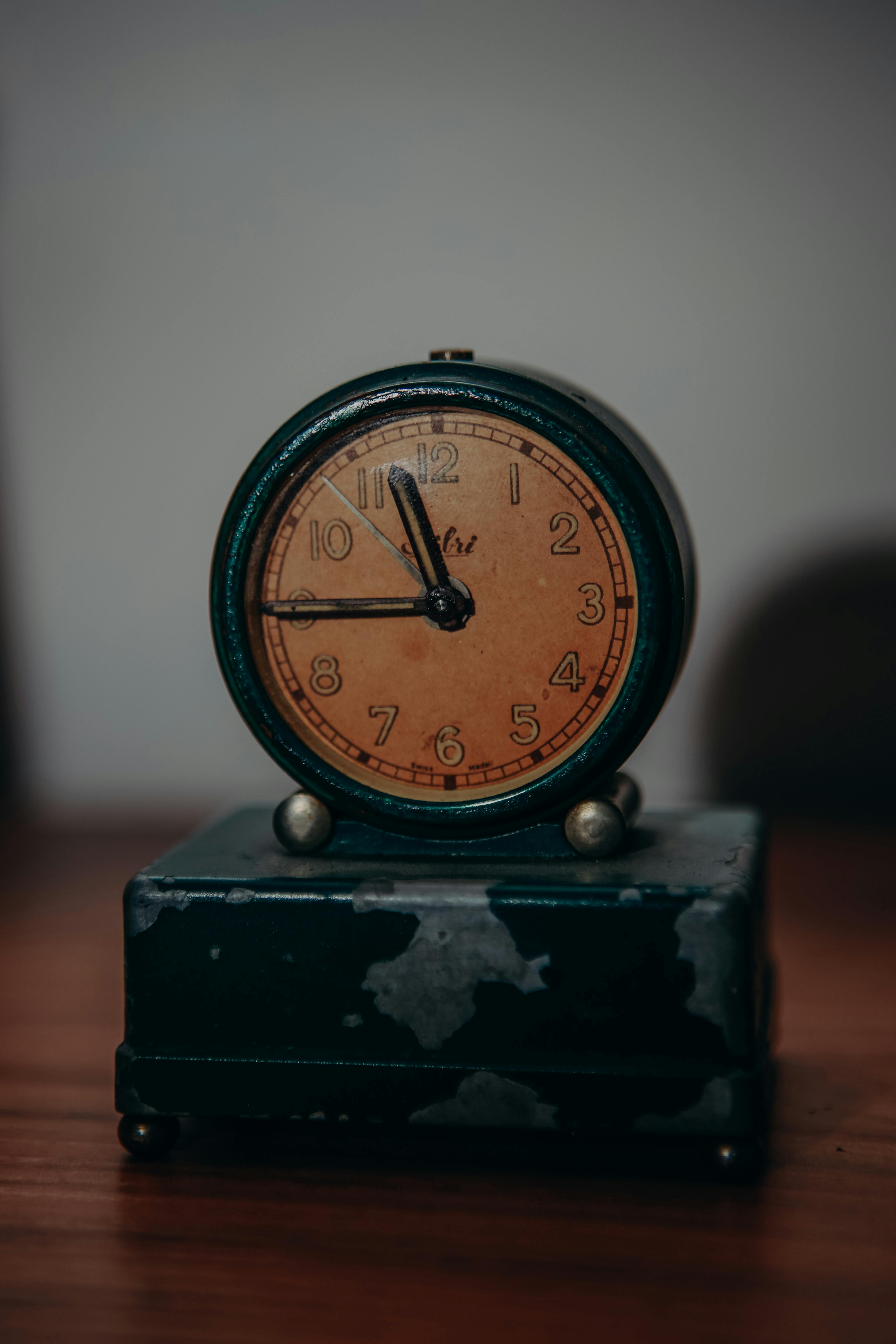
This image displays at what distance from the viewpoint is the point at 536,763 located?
983 mm

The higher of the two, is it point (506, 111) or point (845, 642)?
point (506, 111)

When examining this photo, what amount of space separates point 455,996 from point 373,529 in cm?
37

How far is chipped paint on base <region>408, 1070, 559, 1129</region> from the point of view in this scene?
900 millimetres

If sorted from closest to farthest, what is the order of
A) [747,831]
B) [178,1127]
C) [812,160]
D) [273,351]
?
[178,1127] < [747,831] < [812,160] < [273,351]

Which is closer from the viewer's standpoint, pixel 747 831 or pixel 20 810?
pixel 747 831

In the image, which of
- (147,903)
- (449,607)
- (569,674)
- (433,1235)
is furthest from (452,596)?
Answer: (433,1235)

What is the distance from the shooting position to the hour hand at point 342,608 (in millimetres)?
980

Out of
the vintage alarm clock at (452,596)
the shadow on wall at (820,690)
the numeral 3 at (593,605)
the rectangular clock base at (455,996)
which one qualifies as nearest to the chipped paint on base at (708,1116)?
the rectangular clock base at (455,996)

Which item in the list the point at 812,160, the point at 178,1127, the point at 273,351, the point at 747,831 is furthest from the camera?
the point at 273,351

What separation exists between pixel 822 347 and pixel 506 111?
61 cm

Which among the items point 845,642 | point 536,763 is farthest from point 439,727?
point 845,642

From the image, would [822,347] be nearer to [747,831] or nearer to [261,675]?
[747,831]

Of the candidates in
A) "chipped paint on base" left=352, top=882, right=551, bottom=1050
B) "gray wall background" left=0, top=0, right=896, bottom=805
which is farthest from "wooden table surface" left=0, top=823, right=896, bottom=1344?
"gray wall background" left=0, top=0, right=896, bottom=805

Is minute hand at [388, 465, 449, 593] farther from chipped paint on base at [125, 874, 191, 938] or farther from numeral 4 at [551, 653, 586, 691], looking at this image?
chipped paint on base at [125, 874, 191, 938]
